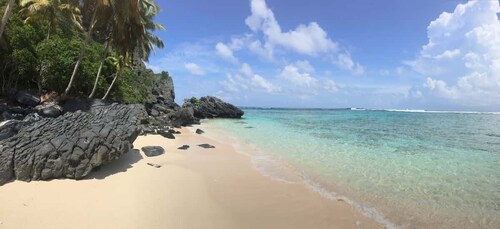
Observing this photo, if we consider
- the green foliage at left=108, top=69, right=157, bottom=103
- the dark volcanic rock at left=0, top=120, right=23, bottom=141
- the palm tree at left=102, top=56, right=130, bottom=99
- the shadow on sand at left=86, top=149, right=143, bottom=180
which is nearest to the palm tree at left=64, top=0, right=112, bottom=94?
the palm tree at left=102, top=56, right=130, bottom=99

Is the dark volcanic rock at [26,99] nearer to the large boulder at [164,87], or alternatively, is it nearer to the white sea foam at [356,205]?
the white sea foam at [356,205]

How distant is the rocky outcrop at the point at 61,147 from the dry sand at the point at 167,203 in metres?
0.32

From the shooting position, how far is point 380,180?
32.7ft

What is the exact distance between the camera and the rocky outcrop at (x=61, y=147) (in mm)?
7594

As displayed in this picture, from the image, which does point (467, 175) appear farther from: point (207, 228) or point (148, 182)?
point (148, 182)

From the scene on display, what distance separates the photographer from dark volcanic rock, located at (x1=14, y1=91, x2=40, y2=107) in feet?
58.6

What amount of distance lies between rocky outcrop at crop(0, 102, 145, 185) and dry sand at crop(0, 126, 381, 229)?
324 mm

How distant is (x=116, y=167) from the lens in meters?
9.58

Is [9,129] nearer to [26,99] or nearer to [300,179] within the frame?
[300,179]

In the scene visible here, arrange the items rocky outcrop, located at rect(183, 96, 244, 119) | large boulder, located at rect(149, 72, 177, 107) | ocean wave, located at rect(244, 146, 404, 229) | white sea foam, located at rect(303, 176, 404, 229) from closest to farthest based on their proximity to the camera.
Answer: white sea foam, located at rect(303, 176, 404, 229) < ocean wave, located at rect(244, 146, 404, 229) < large boulder, located at rect(149, 72, 177, 107) < rocky outcrop, located at rect(183, 96, 244, 119)

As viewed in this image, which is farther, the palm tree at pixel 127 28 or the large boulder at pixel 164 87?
the large boulder at pixel 164 87

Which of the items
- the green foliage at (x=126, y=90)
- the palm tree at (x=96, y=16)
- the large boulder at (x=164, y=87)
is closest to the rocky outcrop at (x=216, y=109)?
the large boulder at (x=164, y=87)

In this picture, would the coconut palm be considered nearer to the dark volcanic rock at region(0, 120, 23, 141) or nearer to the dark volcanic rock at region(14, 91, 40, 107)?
the dark volcanic rock at region(14, 91, 40, 107)

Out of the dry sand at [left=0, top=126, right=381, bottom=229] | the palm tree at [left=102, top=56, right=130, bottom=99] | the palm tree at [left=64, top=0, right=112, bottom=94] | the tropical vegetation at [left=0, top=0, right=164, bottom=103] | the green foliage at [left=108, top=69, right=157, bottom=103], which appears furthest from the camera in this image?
the green foliage at [left=108, top=69, right=157, bottom=103]
